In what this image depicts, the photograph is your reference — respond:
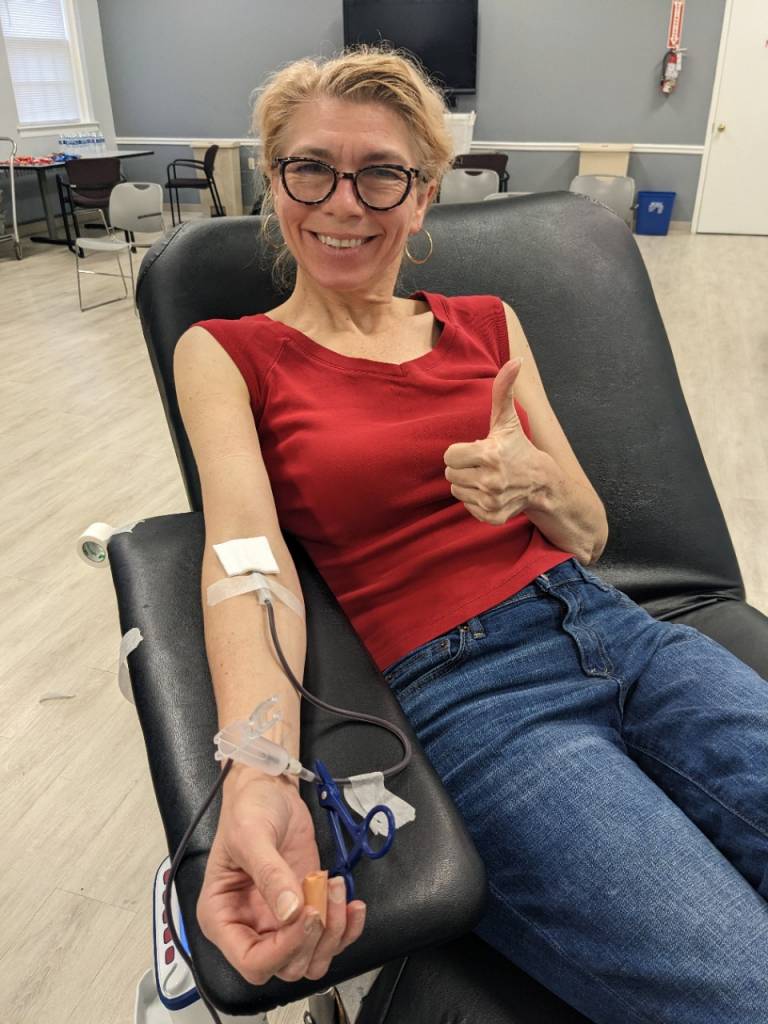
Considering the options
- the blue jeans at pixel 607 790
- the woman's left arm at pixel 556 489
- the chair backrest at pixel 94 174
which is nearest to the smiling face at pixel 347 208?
the woman's left arm at pixel 556 489

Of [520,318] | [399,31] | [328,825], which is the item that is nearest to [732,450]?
[520,318]

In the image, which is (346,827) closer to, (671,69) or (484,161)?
(484,161)

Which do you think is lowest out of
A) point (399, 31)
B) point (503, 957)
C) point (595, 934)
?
point (503, 957)

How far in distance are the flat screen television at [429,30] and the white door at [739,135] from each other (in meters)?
2.17

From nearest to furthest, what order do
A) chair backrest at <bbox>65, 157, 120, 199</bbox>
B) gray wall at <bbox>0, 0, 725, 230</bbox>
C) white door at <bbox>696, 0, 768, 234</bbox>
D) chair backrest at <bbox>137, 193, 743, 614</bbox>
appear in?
chair backrest at <bbox>137, 193, 743, 614</bbox> → chair backrest at <bbox>65, 157, 120, 199</bbox> → white door at <bbox>696, 0, 768, 234</bbox> → gray wall at <bbox>0, 0, 725, 230</bbox>

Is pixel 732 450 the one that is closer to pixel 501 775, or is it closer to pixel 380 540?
pixel 380 540

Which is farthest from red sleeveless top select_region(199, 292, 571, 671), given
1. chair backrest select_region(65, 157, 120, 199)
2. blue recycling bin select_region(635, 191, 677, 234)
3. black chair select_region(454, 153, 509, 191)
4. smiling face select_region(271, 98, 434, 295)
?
blue recycling bin select_region(635, 191, 677, 234)

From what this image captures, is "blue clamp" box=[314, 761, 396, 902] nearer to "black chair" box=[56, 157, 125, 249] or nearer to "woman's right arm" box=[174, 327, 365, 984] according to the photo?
"woman's right arm" box=[174, 327, 365, 984]

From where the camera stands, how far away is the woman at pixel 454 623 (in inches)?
27.7

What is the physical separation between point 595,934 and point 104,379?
3.60 metres

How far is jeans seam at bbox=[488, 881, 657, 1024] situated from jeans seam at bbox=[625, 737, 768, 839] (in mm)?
232

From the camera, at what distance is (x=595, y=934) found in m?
0.72

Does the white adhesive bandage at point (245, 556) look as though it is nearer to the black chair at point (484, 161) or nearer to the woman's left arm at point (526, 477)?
the woman's left arm at point (526, 477)

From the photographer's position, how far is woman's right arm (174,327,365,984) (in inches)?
23.3
